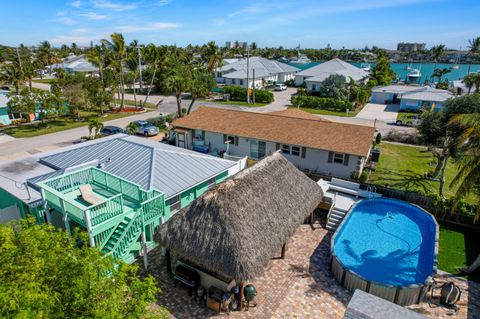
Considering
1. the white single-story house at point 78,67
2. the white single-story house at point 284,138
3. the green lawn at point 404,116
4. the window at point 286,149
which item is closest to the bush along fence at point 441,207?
the white single-story house at point 284,138

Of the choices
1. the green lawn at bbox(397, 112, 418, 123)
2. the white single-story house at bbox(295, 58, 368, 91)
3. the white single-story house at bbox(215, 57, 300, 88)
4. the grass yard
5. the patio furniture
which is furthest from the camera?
the white single-story house at bbox(215, 57, 300, 88)

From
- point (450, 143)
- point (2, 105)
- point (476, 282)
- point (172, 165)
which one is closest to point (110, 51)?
point (2, 105)

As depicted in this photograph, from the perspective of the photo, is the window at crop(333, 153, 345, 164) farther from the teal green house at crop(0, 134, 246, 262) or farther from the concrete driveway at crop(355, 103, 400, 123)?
the concrete driveway at crop(355, 103, 400, 123)

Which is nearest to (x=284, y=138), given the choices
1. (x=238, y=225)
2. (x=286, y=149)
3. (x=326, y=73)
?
(x=286, y=149)

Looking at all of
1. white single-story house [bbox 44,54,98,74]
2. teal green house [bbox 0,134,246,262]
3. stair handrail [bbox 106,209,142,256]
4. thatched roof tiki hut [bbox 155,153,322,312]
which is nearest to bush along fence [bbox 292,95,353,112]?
teal green house [bbox 0,134,246,262]

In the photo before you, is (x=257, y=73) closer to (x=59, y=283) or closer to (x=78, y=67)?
(x=78, y=67)

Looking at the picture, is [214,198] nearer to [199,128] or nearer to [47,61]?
[199,128]
